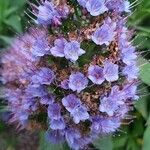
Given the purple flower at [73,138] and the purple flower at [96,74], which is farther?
the purple flower at [73,138]

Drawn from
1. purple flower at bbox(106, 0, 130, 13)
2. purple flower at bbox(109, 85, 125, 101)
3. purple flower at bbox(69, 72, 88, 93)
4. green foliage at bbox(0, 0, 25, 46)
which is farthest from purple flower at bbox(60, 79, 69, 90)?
green foliage at bbox(0, 0, 25, 46)

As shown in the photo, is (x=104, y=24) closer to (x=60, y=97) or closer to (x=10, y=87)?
(x=60, y=97)

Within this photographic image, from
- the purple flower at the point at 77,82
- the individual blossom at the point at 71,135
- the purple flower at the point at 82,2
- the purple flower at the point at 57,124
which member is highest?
the purple flower at the point at 82,2

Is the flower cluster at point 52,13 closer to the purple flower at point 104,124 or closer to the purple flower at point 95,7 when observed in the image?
the purple flower at point 95,7

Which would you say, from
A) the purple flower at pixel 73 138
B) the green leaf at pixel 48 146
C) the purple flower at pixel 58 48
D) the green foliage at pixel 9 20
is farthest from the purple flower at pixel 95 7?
the green foliage at pixel 9 20

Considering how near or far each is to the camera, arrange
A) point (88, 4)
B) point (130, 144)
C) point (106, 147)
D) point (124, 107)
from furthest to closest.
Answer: point (130, 144) → point (106, 147) → point (124, 107) → point (88, 4)

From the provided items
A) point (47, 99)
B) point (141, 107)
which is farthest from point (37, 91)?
point (141, 107)

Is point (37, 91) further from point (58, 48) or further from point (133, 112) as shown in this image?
point (133, 112)

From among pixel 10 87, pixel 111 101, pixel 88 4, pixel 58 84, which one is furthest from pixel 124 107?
pixel 10 87
